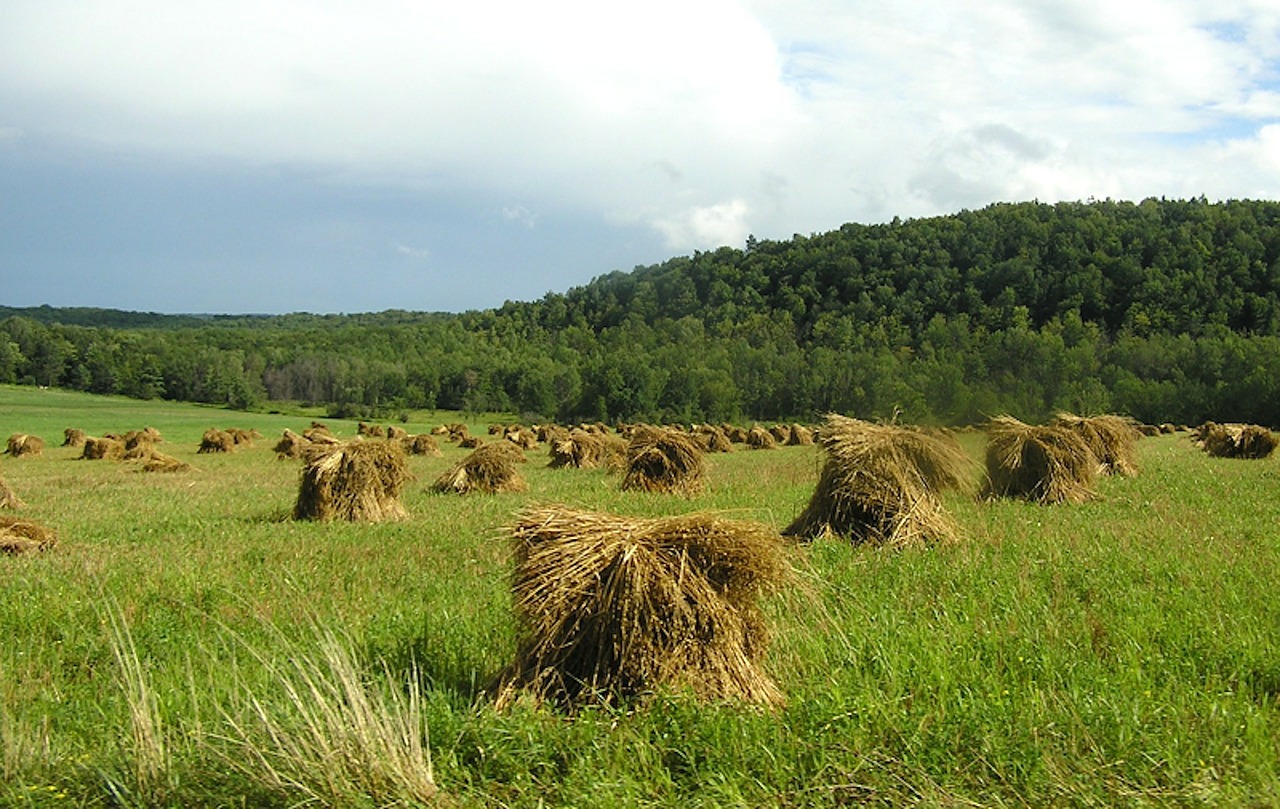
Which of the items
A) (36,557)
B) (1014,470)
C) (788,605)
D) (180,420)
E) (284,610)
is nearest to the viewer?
(788,605)

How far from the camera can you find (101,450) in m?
36.3

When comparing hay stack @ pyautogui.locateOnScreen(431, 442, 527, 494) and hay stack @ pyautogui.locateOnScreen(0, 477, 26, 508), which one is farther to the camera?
hay stack @ pyautogui.locateOnScreen(431, 442, 527, 494)

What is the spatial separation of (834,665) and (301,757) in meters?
3.24

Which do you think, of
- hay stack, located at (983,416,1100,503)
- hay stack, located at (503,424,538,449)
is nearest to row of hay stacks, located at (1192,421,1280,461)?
hay stack, located at (983,416,1100,503)

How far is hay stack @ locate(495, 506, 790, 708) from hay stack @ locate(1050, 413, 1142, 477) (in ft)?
46.8

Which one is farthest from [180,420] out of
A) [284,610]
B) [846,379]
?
[284,610]

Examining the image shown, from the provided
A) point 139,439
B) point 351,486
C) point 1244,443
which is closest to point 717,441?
point 1244,443

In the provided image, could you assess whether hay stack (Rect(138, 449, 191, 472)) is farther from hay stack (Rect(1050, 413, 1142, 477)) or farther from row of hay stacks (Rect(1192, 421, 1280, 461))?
row of hay stacks (Rect(1192, 421, 1280, 461))

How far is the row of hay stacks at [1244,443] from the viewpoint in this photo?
→ 26344 mm

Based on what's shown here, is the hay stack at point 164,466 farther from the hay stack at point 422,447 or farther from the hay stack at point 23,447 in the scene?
the hay stack at point 23,447

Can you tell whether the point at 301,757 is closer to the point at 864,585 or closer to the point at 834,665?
the point at 834,665

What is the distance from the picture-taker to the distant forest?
25156mm

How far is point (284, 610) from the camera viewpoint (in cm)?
767

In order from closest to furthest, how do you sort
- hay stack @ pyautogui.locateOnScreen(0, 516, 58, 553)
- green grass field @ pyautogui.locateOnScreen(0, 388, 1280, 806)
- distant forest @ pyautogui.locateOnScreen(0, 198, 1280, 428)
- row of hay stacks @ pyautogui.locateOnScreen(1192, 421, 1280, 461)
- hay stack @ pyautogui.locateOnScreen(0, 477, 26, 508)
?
1. green grass field @ pyautogui.locateOnScreen(0, 388, 1280, 806)
2. hay stack @ pyautogui.locateOnScreen(0, 516, 58, 553)
3. hay stack @ pyautogui.locateOnScreen(0, 477, 26, 508)
4. distant forest @ pyautogui.locateOnScreen(0, 198, 1280, 428)
5. row of hay stacks @ pyautogui.locateOnScreen(1192, 421, 1280, 461)
